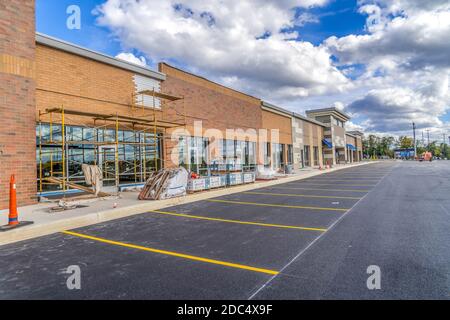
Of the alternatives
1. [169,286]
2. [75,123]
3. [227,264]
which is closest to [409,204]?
[227,264]

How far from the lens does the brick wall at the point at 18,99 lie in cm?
885

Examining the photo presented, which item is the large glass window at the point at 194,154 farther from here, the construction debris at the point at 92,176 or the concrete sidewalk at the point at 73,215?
the construction debris at the point at 92,176

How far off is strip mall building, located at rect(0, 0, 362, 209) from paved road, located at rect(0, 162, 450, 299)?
4779 mm

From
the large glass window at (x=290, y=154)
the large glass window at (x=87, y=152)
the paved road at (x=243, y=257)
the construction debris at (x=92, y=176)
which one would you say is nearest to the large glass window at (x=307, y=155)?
the large glass window at (x=290, y=154)

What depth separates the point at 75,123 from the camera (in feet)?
36.6

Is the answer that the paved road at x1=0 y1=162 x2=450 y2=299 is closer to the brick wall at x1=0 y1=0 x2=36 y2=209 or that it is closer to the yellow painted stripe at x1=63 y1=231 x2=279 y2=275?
the yellow painted stripe at x1=63 y1=231 x2=279 y2=275

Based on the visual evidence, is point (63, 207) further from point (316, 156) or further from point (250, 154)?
point (316, 156)

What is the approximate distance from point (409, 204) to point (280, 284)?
7.84 m

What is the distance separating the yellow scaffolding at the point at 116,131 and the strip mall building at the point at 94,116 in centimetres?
5

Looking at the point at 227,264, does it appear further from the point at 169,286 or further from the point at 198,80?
the point at 198,80

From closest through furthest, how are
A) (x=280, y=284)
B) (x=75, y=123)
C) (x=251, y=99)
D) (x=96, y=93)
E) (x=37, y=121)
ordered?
(x=280, y=284)
(x=37, y=121)
(x=75, y=123)
(x=96, y=93)
(x=251, y=99)

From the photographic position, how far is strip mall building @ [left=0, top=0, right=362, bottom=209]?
922 centimetres

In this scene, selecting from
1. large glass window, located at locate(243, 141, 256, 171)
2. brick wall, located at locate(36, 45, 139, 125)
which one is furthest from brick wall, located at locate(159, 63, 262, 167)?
brick wall, located at locate(36, 45, 139, 125)
